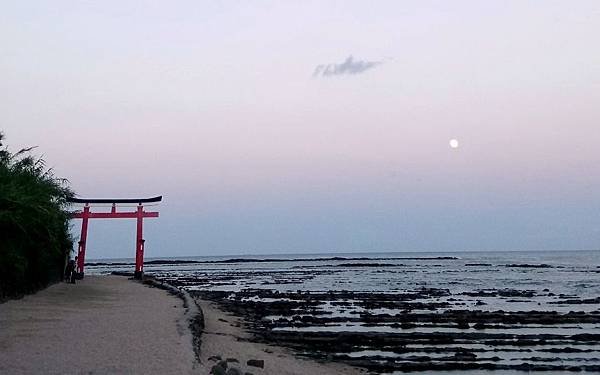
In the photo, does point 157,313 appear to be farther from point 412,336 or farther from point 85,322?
point 412,336

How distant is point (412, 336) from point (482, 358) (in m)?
3.81

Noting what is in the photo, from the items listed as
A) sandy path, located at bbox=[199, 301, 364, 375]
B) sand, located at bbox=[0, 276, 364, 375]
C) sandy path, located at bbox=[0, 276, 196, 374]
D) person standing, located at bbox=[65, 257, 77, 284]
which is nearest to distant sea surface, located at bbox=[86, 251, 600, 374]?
sandy path, located at bbox=[199, 301, 364, 375]

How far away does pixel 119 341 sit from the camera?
14797 mm

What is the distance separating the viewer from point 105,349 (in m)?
13.5

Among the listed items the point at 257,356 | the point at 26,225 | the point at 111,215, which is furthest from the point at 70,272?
the point at 257,356

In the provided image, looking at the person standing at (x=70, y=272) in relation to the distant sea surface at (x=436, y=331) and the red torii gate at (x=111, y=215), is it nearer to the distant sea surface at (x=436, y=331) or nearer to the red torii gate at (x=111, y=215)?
the red torii gate at (x=111, y=215)

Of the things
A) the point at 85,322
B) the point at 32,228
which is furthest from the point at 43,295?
the point at 85,322

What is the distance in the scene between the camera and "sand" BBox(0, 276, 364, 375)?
11.9 metres

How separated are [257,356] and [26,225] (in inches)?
399

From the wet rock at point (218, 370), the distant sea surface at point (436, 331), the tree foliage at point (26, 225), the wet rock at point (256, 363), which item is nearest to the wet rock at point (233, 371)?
the wet rock at point (218, 370)

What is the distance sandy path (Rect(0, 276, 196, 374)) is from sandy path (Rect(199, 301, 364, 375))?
82 centimetres

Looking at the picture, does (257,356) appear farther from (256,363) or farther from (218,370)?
(218,370)

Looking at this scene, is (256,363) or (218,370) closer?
(218,370)

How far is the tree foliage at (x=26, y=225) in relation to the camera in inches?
823
